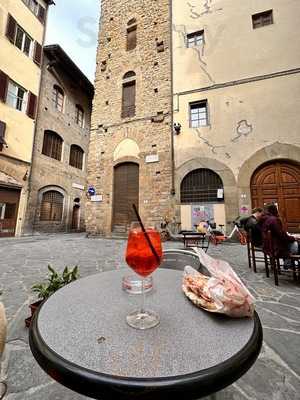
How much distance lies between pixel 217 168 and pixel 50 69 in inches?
468

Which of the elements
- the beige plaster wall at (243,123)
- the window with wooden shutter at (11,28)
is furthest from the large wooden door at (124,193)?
the window with wooden shutter at (11,28)

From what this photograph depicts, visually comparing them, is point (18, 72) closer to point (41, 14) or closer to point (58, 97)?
point (58, 97)

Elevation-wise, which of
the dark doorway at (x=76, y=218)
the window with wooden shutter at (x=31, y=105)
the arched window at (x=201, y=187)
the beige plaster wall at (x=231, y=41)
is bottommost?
the dark doorway at (x=76, y=218)

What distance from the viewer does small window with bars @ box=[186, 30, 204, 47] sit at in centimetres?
914

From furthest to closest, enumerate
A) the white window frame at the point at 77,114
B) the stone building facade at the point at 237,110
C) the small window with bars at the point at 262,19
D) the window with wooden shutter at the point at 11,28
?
the white window frame at the point at 77,114 < the window with wooden shutter at the point at 11,28 < the small window with bars at the point at 262,19 < the stone building facade at the point at 237,110

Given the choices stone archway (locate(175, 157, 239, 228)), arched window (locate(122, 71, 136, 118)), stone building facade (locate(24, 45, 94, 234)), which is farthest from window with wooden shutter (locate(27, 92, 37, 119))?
stone archway (locate(175, 157, 239, 228))

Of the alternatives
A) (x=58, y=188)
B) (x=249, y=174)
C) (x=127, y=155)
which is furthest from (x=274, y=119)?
(x=58, y=188)

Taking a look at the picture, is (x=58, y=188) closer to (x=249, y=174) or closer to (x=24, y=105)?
(x=24, y=105)

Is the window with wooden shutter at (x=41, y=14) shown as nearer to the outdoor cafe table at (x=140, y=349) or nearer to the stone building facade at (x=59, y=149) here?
the stone building facade at (x=59, y=149)

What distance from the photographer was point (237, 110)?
8039 mm

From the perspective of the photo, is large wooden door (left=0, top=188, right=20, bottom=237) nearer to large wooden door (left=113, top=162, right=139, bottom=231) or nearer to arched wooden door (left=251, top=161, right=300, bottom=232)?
large wooden door (left=113, top=162, right=139, bottom=231)

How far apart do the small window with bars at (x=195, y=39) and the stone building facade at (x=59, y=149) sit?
24.9ft

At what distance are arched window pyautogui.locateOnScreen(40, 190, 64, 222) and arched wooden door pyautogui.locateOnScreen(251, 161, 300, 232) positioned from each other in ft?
35.3

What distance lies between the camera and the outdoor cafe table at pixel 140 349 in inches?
17.1
